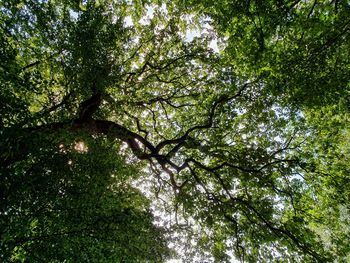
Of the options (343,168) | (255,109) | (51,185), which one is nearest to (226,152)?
(255,109)

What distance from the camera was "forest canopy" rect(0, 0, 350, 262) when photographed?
238 inches

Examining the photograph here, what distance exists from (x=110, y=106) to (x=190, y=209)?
231 inches

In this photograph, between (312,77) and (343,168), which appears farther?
(343,168)

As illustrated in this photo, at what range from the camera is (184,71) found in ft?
43.2

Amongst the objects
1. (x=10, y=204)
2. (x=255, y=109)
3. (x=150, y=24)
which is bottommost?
(x=10, y=204)

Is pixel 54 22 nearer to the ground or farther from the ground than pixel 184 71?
nearer to the ground

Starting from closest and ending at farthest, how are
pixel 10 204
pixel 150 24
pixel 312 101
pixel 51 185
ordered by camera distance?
pixel 10 204
pixel 51 185
pixel 312 101
pixel 150 24

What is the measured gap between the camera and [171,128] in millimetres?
14789

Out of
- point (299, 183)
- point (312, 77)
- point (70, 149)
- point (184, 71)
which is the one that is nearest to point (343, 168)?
point (299, 183)

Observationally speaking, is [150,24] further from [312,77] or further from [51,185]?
[51,185]

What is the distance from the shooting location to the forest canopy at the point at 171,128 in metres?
6.04

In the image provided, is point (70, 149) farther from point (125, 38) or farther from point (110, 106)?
point (125, 38)

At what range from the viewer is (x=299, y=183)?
→ 1148 cm

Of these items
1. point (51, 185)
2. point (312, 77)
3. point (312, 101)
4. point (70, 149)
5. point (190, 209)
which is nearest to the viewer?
point (51, 185)
